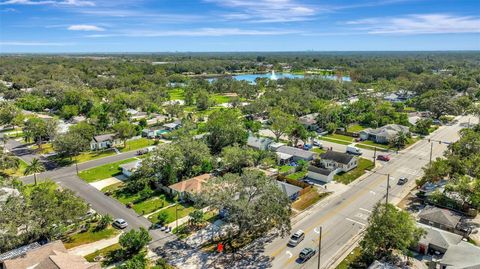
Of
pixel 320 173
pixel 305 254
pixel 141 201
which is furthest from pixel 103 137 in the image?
pixel 305 254

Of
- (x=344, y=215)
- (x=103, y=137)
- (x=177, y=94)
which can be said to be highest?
(x=177, y=94)

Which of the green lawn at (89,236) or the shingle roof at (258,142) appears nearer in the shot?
the green lawn at (89,236)

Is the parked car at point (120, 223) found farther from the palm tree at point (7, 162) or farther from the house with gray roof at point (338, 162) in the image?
the house with gray roof at point (338, 162)

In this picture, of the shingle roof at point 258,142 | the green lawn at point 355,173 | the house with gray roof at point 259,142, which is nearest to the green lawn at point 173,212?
the green lawn at point 355,173

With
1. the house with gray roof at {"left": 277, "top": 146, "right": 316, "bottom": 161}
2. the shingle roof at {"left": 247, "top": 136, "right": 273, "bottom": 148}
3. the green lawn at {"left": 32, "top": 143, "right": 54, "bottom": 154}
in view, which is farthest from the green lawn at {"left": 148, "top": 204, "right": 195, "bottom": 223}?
the green lawn at {"left": 32, "top": 143, "right": 54, "bottom": 154}

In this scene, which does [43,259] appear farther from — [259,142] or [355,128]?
[355,128]

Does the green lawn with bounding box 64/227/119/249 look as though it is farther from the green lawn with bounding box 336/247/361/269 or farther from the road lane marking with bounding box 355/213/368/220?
the road lane marking with bounding box 355/213/368/220

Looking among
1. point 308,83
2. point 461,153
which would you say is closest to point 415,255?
point 461,153
